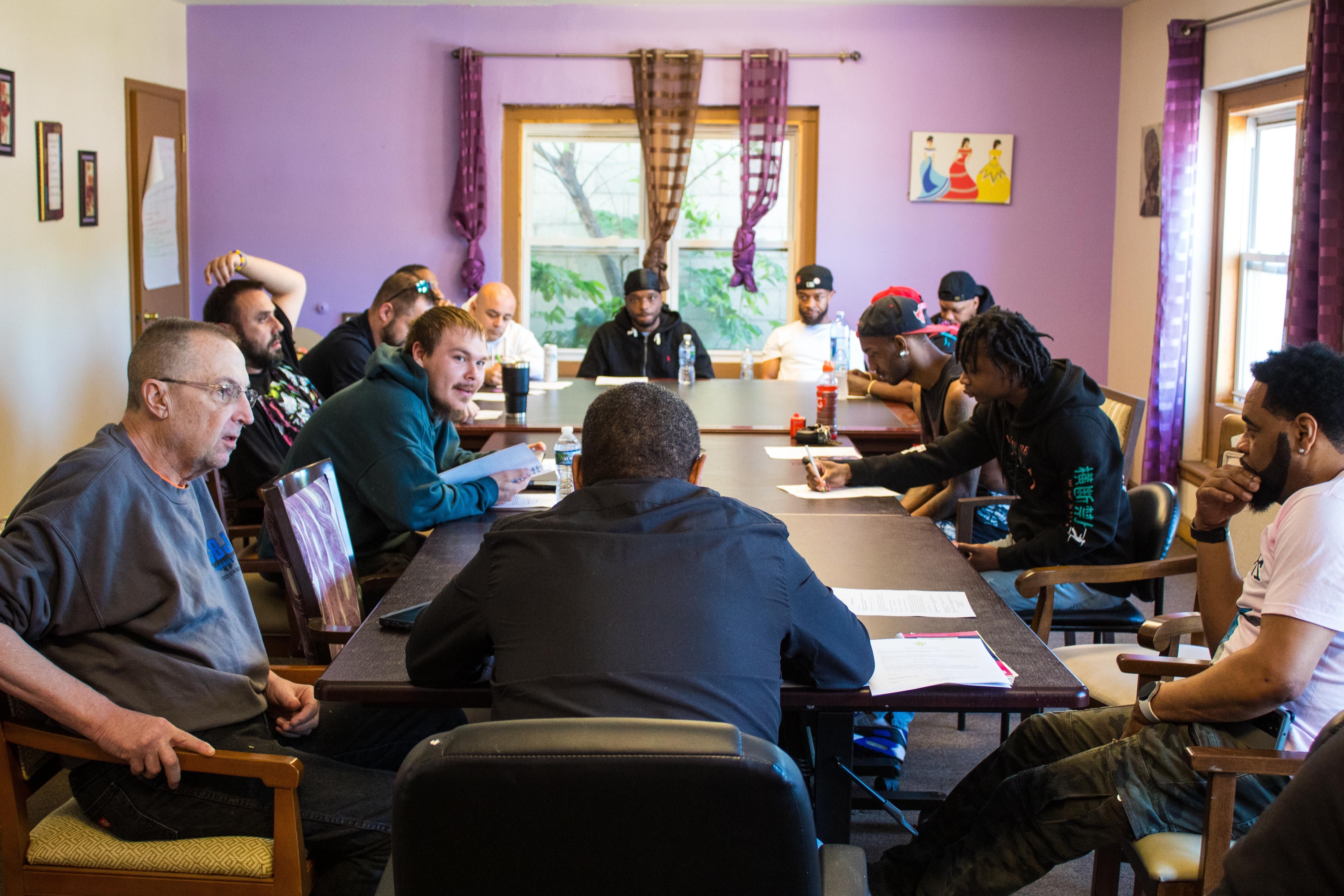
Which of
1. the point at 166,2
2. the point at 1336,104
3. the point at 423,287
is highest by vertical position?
the point at 166,2

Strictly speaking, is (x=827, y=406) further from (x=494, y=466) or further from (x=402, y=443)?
(x=402, y=443)

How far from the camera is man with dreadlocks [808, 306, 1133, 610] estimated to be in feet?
9.25

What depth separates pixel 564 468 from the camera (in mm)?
3012

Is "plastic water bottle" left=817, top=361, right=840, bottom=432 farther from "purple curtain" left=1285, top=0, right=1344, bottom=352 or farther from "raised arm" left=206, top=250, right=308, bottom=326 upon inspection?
"raised arm" left=206, top=250, right=308, bottom=326

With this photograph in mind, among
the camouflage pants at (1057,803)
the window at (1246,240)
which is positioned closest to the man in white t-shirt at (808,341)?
the window at (1246,240)

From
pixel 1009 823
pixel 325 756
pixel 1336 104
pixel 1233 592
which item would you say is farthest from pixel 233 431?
pixel 1336 104

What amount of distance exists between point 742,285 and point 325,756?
17.5ft

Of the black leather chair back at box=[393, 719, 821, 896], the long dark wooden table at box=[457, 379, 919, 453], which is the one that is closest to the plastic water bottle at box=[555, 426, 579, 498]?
the long dark wooden table at box=[457, 379, 919, 453]

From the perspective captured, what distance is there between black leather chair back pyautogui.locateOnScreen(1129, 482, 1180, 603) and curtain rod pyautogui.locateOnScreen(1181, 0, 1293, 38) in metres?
2.82

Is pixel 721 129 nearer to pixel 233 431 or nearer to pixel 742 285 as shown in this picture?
pixel 742 285

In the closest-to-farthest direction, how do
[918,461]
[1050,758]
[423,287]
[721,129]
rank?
[1050,758] → [918,461] → [423,287] → [721,129]

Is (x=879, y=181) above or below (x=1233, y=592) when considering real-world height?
above

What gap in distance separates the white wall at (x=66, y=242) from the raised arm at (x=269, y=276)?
0.87 metres

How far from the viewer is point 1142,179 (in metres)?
6.30
